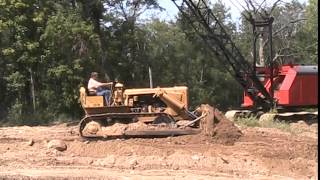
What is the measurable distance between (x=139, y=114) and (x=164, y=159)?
400cm

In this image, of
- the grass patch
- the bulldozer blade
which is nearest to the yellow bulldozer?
the bulldozer blade

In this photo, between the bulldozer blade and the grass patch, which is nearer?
the bulldozer blade

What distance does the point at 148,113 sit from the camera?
15586mm

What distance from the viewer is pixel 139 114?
15.6 meters

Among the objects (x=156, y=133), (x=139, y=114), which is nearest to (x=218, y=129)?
(x=156, y=133)

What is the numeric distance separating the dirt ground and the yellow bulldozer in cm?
51

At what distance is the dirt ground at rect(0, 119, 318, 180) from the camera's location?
10.7 metres

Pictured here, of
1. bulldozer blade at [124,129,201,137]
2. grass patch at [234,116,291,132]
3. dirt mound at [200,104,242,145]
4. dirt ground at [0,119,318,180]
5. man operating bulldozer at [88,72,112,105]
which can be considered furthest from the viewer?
grass patch at [234,116,291,132]

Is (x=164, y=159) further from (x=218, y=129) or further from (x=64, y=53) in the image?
A: (x=64, y=53)

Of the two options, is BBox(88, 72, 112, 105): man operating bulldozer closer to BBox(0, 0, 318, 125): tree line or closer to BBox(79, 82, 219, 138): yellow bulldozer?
BBox(79, 82, 219, 138): yellow bulldozer

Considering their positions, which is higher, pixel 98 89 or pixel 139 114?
pixel 98 89

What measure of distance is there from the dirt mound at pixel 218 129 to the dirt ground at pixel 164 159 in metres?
0.17

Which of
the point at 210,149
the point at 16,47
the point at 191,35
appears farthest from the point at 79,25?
the point at 210,149

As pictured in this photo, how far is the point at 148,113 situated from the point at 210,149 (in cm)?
308
